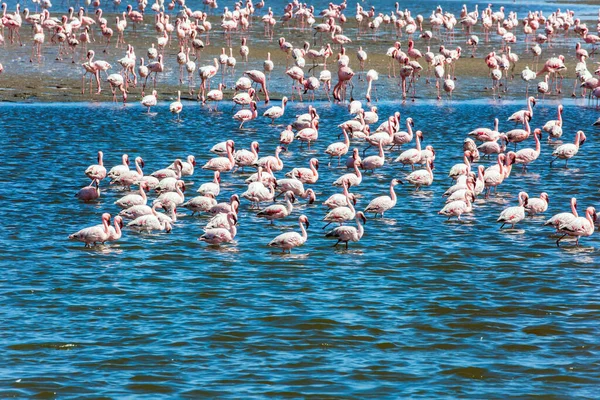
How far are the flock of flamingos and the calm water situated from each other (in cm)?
34

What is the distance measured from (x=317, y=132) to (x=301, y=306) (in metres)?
13.5

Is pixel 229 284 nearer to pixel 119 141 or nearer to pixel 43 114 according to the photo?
pixel 119 141

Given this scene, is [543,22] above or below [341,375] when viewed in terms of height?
above

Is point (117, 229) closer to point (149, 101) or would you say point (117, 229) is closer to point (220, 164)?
point (220, 164)

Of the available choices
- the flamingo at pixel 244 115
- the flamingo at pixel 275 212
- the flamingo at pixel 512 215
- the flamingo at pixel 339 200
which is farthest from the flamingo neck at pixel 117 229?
the flamingo at pixel 244 115

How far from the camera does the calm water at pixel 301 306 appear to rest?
1076 centimetres

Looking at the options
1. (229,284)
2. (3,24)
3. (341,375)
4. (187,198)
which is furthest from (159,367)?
(3,24)

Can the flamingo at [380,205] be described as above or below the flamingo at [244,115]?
below

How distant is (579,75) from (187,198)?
63.2 ft

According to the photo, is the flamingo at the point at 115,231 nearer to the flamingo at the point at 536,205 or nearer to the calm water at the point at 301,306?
the calm water at the point at 301,306

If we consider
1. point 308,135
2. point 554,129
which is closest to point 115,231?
point 308,135

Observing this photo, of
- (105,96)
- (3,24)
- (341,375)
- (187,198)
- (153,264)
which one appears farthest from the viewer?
(3,24)

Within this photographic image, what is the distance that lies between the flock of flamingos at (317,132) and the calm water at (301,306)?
0.34 meters

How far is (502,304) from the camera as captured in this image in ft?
43.6
